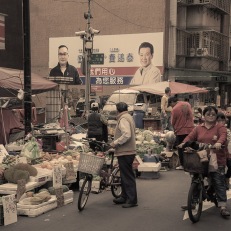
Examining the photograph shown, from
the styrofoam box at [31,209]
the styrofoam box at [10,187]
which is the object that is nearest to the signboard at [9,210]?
the styrofoam box at [31,209]

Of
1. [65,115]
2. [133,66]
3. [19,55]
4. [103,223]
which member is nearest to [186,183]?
[103,223]

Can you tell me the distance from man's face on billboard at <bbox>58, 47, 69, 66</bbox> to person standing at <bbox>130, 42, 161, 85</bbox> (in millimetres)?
7344

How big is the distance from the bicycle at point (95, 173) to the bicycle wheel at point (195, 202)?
1.71 m

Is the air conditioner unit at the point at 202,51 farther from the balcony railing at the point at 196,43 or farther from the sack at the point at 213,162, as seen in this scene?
the sack at the point at 213,162

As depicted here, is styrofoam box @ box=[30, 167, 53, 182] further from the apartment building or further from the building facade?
the apartment building

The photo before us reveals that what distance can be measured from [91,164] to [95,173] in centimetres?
17

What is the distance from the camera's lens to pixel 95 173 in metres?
7.77

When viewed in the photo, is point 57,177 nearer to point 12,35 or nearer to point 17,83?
point 17,83

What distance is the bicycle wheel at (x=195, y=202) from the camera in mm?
6820

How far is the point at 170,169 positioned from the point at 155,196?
3.66 m

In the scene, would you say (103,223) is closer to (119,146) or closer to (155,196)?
(119,146)

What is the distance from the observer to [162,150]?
13922 millimetres

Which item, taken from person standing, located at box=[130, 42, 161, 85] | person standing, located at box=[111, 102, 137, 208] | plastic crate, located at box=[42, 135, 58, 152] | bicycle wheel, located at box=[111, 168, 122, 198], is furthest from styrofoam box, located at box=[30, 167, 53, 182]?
person standing, located at box=[130, 42, 161, 85]

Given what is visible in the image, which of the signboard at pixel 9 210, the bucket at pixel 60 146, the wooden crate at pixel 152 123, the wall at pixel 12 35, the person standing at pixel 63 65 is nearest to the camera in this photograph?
the signboard at pixel 9 210
